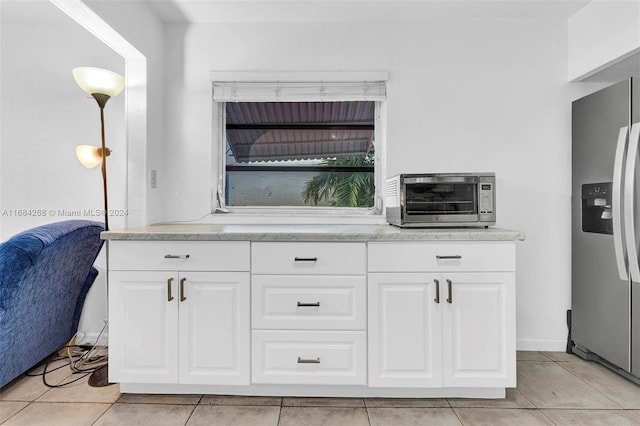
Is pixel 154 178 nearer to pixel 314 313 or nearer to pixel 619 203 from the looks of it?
pixel 314 313

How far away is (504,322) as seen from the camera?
175cm

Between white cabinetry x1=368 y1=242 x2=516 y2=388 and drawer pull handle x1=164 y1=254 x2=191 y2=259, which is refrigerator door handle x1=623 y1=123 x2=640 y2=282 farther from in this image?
drawer pull handle x1=164 y1=254 x2=191 y2=259

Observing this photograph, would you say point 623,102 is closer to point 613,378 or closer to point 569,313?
point 569,313

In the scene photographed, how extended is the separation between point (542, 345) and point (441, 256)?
1342 mm

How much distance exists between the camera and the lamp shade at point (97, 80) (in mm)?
1959

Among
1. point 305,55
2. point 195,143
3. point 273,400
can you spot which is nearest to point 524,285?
point 273,400

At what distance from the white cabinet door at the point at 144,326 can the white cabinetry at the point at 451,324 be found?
40.1 inches

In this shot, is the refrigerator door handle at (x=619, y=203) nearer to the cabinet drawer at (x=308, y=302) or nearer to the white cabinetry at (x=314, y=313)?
the white cabinetry at (x=314, y=313)

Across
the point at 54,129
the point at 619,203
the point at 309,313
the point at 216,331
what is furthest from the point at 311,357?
the point at 54,129

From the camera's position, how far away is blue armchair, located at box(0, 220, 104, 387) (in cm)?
170

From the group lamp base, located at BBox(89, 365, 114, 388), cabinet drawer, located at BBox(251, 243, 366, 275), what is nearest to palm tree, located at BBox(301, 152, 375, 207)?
cabinet drawer, located at BBox(251, 243, 366, 275)

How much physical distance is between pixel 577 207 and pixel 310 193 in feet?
5.89

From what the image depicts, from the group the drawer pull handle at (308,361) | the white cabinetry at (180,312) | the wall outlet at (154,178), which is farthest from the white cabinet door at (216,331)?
the wall outlet at (154,178)

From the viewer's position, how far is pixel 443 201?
199 centimetres
